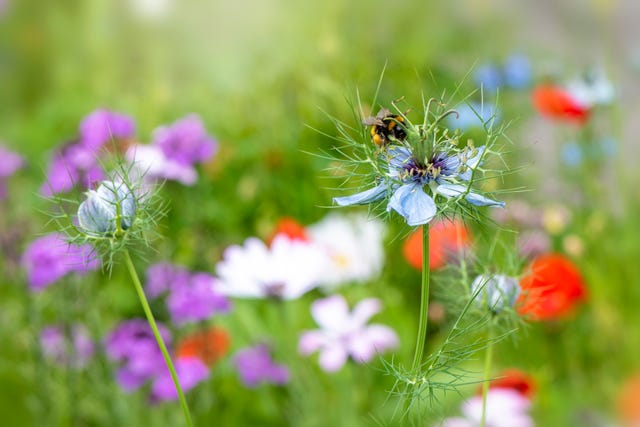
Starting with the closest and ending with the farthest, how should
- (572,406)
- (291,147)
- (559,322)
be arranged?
(572,406), (559,322), (291,147)

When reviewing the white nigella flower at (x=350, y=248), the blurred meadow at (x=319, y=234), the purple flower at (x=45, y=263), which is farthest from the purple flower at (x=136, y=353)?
the white nigella flower at (x=350, y=248)

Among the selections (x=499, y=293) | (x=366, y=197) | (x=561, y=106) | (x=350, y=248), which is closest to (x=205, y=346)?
(x=350, y=248)

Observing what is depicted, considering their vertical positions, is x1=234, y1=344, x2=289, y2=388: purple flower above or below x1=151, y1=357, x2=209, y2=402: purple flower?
above

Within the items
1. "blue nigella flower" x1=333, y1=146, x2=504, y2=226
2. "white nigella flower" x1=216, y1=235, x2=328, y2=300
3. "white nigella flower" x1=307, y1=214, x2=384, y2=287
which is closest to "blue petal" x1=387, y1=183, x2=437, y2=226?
"blue nigella flower" x1=333, y1=146, x2=504, y2=226

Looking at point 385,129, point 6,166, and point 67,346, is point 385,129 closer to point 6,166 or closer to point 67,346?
point 67,346

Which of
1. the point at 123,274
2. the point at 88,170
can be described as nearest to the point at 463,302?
the point at 88,170

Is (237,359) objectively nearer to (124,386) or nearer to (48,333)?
(124,386)

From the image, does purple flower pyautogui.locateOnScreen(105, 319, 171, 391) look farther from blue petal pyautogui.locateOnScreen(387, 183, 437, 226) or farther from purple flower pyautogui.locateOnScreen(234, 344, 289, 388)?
blue petal pyautogui.locateOnScreen(387, 183, 437, 226)
